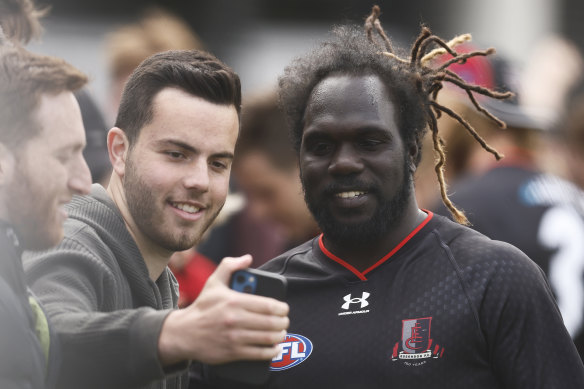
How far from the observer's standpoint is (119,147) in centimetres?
257

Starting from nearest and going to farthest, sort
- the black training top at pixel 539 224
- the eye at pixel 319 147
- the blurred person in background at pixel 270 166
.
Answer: the eye at pixel 319 147 → the black training top at pixel 539 224 → the blurred person in background at pixel 270 166

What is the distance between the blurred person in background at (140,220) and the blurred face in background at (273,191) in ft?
6.75

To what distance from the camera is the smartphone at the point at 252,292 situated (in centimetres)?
185

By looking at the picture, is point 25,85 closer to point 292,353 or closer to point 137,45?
point 292,353

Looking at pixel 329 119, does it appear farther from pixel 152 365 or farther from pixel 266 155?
pixel 266 155

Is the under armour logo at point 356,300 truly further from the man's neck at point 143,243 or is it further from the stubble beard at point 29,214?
the stubble beard at point 29,214

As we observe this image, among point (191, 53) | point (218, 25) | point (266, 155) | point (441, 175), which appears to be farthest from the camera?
point (218, 25)

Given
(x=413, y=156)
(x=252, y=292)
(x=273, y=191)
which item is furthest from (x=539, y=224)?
(x=252, y=292)

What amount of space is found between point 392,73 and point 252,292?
41.8 inches

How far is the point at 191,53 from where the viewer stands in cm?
263

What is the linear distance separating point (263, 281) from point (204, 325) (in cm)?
14

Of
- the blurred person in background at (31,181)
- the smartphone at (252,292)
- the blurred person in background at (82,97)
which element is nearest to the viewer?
the blurred person in background at (31,181)

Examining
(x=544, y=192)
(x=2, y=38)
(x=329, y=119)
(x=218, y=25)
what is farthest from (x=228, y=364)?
(x=218, y=25)

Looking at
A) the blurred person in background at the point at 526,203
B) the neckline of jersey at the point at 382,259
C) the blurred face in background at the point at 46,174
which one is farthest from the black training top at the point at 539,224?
the blurred face in background at the point at 46,174
